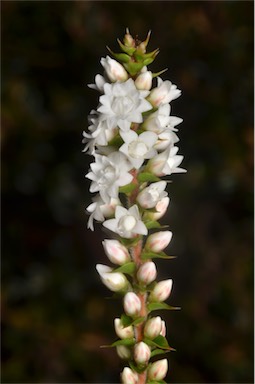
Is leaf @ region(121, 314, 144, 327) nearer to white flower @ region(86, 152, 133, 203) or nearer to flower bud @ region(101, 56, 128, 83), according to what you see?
white flower @ region(86, 152, 133, 203)

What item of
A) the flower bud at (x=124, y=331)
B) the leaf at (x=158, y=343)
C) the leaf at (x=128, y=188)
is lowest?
the leaf at (x=158, y=343)

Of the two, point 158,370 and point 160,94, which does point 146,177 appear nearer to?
point 160,94

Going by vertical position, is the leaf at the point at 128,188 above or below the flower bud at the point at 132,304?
above

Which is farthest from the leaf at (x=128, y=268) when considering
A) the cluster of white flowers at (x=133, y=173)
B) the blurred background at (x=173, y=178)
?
the blurred background at (x=173, y=178)

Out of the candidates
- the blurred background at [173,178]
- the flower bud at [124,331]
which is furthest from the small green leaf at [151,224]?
the blurred background at [173,178]

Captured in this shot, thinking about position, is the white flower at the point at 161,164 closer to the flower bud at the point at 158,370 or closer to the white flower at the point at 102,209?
the white flower at the point at 102,209

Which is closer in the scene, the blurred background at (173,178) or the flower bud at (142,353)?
the flower bud at (142,353)

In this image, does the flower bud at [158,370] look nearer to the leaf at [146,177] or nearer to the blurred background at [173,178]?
the leaf at [146,177]

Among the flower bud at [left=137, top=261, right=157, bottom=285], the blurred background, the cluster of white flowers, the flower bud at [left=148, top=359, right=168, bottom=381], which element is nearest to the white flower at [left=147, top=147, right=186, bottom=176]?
the cluster of white flowers
